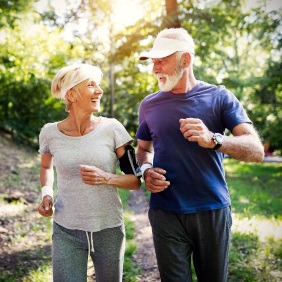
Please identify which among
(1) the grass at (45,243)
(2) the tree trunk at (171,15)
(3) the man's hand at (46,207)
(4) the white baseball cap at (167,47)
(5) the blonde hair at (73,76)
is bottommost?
(1) the grass at (45,243)

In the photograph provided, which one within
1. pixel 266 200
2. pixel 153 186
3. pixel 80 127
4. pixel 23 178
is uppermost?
pixel 80 127

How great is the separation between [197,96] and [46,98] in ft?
52.8

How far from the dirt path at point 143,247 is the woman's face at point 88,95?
314 cm

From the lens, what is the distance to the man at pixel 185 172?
8.95 ft

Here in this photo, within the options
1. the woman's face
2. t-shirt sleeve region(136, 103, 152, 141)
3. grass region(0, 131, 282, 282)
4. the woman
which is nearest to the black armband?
the woman

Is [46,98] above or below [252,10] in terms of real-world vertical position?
below

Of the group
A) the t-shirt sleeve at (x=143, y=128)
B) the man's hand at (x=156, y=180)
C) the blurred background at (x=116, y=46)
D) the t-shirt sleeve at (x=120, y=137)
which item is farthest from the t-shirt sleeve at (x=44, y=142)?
the blurred background at (x=116, y=46)

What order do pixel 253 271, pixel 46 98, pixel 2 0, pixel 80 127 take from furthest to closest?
1. pixel 46 98
2. pixel 2 0
3. pixel 253 271
4. pixel 80 127

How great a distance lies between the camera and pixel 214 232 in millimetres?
2730

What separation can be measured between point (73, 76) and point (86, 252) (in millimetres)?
1455

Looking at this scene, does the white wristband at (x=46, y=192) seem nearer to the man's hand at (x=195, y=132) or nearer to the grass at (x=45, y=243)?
the man's hand at (x=195, y=132)

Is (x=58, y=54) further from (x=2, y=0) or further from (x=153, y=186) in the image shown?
(x=153, y=186)

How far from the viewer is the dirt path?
5125 mm

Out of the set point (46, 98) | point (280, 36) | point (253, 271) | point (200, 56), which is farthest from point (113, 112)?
point (253, 271)
